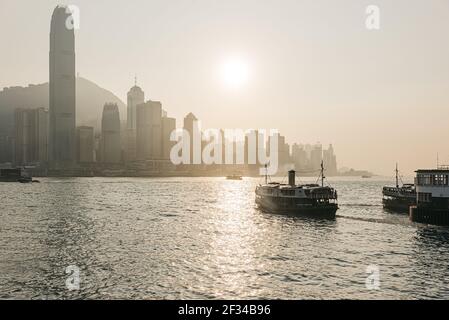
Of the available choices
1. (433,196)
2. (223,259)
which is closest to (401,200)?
(433,196)

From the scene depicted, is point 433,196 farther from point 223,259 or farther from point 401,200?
point 223,259

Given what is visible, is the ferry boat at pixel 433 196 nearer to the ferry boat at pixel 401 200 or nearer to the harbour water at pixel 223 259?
the harbour water at pixel 223 259

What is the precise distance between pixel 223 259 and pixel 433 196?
49716 mm

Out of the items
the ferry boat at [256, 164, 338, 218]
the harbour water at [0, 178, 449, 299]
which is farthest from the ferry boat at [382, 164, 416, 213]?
the ferry boat at [256, 164, 338, 218]

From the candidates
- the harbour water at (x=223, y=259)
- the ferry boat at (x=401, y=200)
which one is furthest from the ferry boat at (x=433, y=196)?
the ferry boat at (x=401, y=200)

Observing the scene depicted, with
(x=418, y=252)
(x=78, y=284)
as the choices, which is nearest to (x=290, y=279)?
(x=78, y=284)

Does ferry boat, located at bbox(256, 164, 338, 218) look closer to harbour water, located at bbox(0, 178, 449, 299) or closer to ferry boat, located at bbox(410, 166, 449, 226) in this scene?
harbour water, located at bbox(0, 178, 449, 299)

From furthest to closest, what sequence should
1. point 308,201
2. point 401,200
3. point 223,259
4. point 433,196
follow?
1. point 401,200
2. point 308,201
3. point 433,196
4. point 223,259

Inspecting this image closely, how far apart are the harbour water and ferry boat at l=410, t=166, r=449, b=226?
9.79ft

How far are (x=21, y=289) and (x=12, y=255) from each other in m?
18.1

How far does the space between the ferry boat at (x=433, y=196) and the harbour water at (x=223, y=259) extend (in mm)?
2985

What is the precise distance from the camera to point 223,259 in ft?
170

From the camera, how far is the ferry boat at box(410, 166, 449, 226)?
7739 cm
